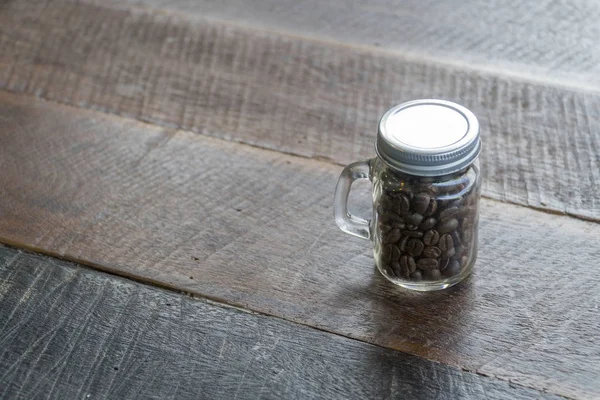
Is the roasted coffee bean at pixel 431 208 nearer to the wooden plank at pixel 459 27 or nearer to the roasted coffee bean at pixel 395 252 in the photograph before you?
the roasted coffee bean at pixel 395 252

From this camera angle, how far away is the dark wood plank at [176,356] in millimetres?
639

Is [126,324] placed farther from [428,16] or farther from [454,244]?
[428,16]

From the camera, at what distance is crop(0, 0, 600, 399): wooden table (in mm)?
660

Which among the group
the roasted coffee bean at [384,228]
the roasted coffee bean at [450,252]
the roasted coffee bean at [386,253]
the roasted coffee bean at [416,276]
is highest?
the roasted coffee bean at [384,228]

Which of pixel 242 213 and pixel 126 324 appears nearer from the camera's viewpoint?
pixel 126 324

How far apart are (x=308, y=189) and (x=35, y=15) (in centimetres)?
50

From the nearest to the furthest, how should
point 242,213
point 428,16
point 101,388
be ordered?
point 101,388 < point 242,213 < point 428,16

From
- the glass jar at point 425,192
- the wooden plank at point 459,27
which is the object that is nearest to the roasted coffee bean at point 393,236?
the glass jar at point 425,192

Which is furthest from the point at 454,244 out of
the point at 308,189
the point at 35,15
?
the point at 35,15

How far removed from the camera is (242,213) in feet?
2.67

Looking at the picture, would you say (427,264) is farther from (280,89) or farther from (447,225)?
(280,89)

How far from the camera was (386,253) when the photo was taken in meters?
0.71

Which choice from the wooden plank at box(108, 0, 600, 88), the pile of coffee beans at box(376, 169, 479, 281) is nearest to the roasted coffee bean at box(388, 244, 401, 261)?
the pile of coffee beans at box(376, 169, 479, 281)

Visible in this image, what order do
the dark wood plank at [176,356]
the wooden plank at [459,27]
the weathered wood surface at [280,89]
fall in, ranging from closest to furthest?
1. the dark wood plank at [176,356]
2. the weathered wood surface at [280,89]
3. the wooden plank at [459,27]
